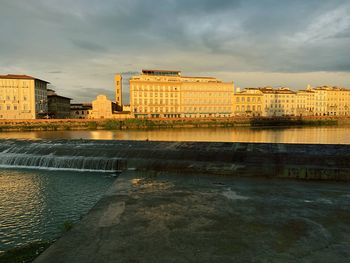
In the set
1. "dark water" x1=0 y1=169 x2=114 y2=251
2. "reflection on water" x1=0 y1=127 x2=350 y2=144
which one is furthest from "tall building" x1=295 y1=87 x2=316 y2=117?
"dark water" x1=0 y1=169 x2=114 y2=251

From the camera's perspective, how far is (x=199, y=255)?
727 cm

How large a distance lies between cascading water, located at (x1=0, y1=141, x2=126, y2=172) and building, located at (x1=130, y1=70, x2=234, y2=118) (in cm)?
8551

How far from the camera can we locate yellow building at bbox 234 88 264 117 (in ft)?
427

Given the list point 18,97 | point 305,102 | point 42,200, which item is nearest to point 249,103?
point 305,102

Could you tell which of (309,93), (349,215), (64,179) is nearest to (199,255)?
(349,215)

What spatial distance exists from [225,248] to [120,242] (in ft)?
9.67

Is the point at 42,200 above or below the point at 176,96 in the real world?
below

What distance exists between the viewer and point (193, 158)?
21703 millimetres

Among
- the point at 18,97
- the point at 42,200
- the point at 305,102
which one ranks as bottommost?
the point at 42,200

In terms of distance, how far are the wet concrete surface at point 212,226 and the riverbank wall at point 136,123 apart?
245 ft

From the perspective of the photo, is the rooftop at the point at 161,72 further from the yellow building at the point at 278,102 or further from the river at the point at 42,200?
the river at the point at 42,200

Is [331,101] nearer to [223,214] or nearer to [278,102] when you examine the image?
[278,102]

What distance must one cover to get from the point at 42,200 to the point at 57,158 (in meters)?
9.87

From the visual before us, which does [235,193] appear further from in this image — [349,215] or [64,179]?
[64,179]
